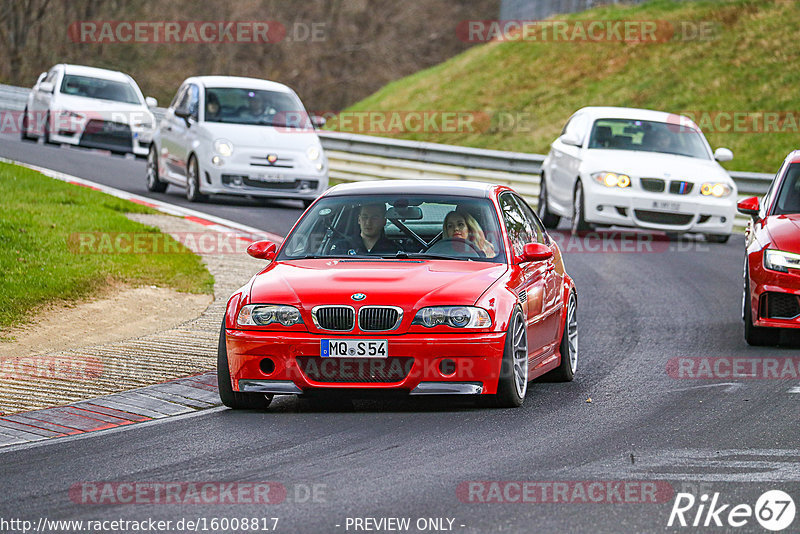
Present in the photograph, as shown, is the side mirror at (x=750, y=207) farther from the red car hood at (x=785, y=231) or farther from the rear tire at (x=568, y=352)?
the rear tire at (x=568, y=352)

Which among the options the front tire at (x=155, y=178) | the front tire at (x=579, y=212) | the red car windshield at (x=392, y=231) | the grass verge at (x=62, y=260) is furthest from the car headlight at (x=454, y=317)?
the front tire at (x=155, y=178)

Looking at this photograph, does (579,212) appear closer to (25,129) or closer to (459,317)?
(459,317)

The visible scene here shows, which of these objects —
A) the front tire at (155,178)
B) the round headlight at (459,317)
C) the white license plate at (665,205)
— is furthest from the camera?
the front tire at (155,178)

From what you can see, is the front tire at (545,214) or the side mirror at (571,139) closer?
the side mirror at (571,139)

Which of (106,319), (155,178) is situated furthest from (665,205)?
(106,319)

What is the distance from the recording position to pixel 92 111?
30594 mm

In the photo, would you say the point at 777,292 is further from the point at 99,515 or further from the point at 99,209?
the point at 99,209

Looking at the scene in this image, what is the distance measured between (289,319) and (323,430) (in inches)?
29.3

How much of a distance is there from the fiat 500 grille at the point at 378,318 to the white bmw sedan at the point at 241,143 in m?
13.2

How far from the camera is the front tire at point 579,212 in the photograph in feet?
67.1

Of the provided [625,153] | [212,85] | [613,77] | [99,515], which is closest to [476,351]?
[99,515]

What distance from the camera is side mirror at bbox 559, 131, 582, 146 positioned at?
68.8ft

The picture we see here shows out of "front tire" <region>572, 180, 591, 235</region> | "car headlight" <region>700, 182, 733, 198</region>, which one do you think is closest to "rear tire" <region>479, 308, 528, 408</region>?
"front tire" <region>572, 180, 591, 235</region>

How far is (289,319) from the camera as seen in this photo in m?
8.95
